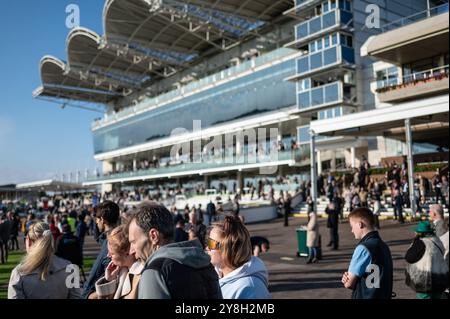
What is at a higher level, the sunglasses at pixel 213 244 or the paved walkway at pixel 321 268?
the sunglasses at pixel 213 244

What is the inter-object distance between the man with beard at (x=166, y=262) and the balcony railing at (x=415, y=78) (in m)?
24.6

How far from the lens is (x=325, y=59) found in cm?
3069

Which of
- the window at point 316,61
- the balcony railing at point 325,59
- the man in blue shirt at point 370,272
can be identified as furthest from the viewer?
the window at point 316,61

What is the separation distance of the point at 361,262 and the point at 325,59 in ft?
95.3

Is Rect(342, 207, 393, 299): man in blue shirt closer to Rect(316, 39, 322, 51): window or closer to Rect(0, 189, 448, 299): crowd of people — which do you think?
Rect(0, 189, 448, 299): crowd of people

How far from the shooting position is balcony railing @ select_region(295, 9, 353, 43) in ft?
96.4

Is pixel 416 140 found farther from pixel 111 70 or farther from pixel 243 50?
pixel 111 70

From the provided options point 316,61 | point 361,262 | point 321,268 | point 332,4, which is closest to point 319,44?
point 316,61

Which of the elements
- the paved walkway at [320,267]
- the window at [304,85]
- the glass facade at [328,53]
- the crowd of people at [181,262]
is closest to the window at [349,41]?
the glass facade at [328,53]

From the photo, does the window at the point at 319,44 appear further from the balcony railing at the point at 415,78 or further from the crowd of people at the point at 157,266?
the crowd of people at the point at 157,266

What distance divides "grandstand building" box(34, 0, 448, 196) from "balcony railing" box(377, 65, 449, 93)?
505 millimetres

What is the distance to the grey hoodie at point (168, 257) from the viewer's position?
207 cm

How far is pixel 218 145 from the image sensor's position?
44.5 metres

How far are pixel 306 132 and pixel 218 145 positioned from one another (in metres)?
13.8
